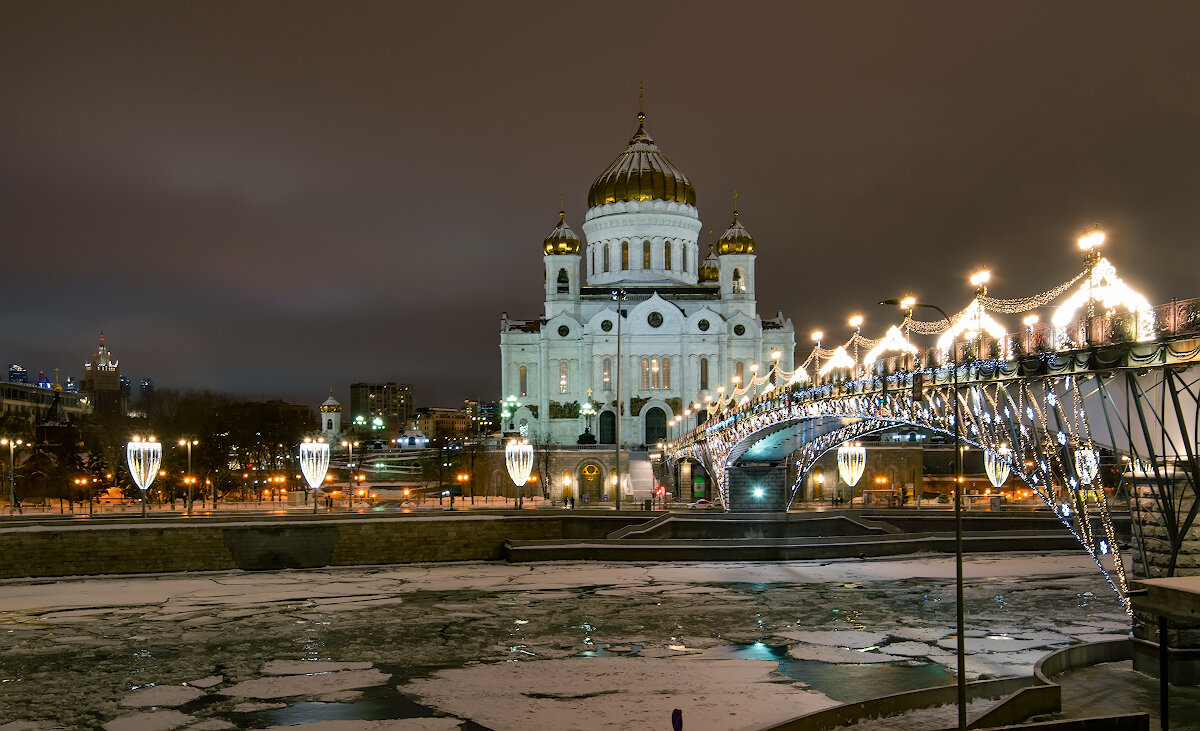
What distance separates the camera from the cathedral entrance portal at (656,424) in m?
82.1

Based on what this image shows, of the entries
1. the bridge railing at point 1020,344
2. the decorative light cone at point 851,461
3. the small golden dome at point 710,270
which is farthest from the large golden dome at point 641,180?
the bridge railing at point 1020,344

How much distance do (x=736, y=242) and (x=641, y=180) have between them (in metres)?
9.16

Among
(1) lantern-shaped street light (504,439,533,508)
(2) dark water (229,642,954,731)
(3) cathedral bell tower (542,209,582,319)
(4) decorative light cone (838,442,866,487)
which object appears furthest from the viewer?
(3) cathedral bell tower (542,209,582,319)

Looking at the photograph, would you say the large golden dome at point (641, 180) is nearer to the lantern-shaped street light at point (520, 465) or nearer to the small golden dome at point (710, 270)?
the small golden dome at point (710, 270)

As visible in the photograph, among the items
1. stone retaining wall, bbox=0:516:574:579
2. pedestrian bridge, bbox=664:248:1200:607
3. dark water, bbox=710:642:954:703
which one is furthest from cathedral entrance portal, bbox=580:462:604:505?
dark water, bbox=710:642:954:703

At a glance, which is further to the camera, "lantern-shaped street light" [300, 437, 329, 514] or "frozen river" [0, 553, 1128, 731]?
"lantern-shaped street light" [300, 437, 329, 514]

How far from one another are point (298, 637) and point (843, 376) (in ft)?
69.2

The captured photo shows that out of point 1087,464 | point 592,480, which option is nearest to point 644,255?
point 592,480

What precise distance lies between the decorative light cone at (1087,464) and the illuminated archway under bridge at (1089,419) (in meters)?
0.03

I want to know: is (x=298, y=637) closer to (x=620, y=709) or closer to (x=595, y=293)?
(x=620, y=709)

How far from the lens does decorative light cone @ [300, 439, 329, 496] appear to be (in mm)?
47469

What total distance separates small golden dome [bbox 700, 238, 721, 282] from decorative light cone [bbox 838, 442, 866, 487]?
109 ft

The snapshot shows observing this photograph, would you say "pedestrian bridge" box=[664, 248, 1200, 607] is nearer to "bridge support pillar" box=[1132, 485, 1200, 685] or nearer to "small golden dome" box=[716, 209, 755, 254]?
"bridge support pillar" box=[1132, 485, 1200, 685]

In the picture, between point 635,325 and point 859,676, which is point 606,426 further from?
point 859,676
